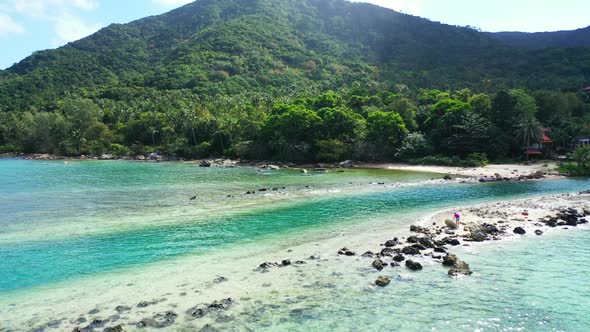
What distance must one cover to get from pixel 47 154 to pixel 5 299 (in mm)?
124549

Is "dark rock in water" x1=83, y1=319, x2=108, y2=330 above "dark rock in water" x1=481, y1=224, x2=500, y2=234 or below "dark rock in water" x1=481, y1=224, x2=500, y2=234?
below

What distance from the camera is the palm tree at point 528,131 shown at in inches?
2840

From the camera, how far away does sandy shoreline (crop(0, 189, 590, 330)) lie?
17.8 metres

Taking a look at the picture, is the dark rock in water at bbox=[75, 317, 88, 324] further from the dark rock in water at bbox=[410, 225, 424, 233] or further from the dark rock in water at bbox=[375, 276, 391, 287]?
the dark rock in water at bbox=[410, 225, 424, 233]

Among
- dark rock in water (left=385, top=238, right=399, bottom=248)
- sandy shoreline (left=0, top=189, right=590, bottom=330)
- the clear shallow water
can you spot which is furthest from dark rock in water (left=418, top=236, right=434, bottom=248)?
the clear shallow water

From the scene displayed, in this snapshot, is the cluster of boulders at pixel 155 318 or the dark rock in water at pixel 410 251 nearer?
the cluster of boulders at pixel 155 318

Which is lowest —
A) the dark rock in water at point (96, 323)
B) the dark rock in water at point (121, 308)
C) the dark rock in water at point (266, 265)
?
the dark rock in water at point (121, 308)

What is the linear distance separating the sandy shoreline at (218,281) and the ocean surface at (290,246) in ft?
0.60

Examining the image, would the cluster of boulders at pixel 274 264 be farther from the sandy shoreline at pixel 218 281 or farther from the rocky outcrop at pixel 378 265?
the rocky outcrop at pixel 378 265

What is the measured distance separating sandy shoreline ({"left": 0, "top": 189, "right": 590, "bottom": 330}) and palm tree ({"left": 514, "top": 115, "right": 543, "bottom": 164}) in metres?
47.8

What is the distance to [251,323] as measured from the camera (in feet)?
55.1

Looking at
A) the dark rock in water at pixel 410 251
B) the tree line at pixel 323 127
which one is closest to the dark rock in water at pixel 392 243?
the dark rock in water at pixel 410 251

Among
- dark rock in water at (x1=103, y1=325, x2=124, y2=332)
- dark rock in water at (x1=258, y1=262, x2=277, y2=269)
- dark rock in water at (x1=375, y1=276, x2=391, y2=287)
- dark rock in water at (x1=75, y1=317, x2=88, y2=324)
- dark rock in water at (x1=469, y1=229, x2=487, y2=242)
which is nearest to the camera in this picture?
dark rock in water at (x1=103, y1=325, x2=124, y2=332)

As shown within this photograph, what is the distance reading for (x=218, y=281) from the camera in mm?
21516
